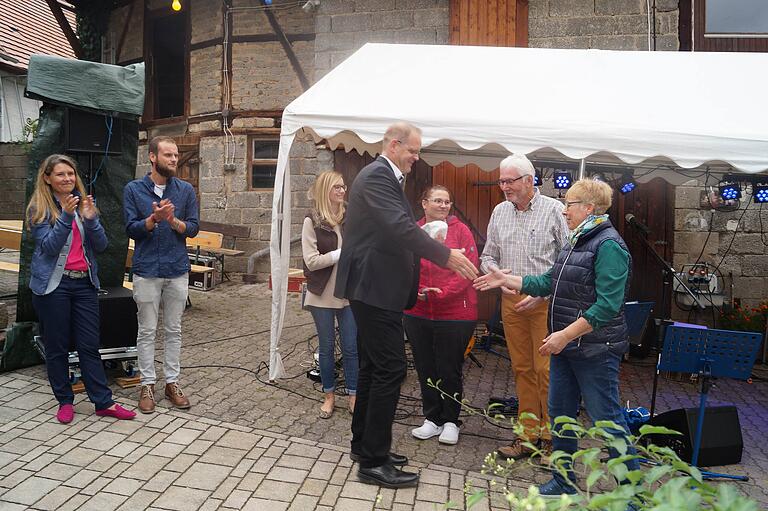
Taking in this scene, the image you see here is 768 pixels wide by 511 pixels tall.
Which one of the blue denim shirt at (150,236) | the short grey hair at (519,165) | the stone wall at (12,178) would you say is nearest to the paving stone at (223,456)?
the blue denim shirt at (150,236)

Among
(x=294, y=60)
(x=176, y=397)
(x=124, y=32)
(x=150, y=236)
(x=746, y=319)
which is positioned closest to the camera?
(x=150, y=236)

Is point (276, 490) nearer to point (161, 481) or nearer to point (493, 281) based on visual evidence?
point (161, 481)

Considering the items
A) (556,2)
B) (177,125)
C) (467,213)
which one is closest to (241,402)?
(467,213)

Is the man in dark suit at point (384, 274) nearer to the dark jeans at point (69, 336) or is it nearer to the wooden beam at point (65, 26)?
the dark jeans at point (69, 336)

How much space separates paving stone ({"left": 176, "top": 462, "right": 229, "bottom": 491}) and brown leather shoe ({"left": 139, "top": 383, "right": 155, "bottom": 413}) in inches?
35.3

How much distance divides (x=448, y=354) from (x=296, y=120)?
A: 2053mm

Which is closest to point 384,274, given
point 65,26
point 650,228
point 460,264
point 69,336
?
point 460,264

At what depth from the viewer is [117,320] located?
4.74m

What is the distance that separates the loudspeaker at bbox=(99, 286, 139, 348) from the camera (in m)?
4.69

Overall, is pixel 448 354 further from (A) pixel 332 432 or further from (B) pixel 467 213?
(B) pixel 467 213

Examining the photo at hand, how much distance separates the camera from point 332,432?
13.0 feet

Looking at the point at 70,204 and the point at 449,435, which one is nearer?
the point at 70,204

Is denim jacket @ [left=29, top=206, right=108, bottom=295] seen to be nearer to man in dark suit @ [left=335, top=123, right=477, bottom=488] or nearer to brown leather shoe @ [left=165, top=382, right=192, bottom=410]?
brown leather shoe @ [left=165, top=382, right=192, bottom=410]

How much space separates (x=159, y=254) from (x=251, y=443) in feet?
4.64
